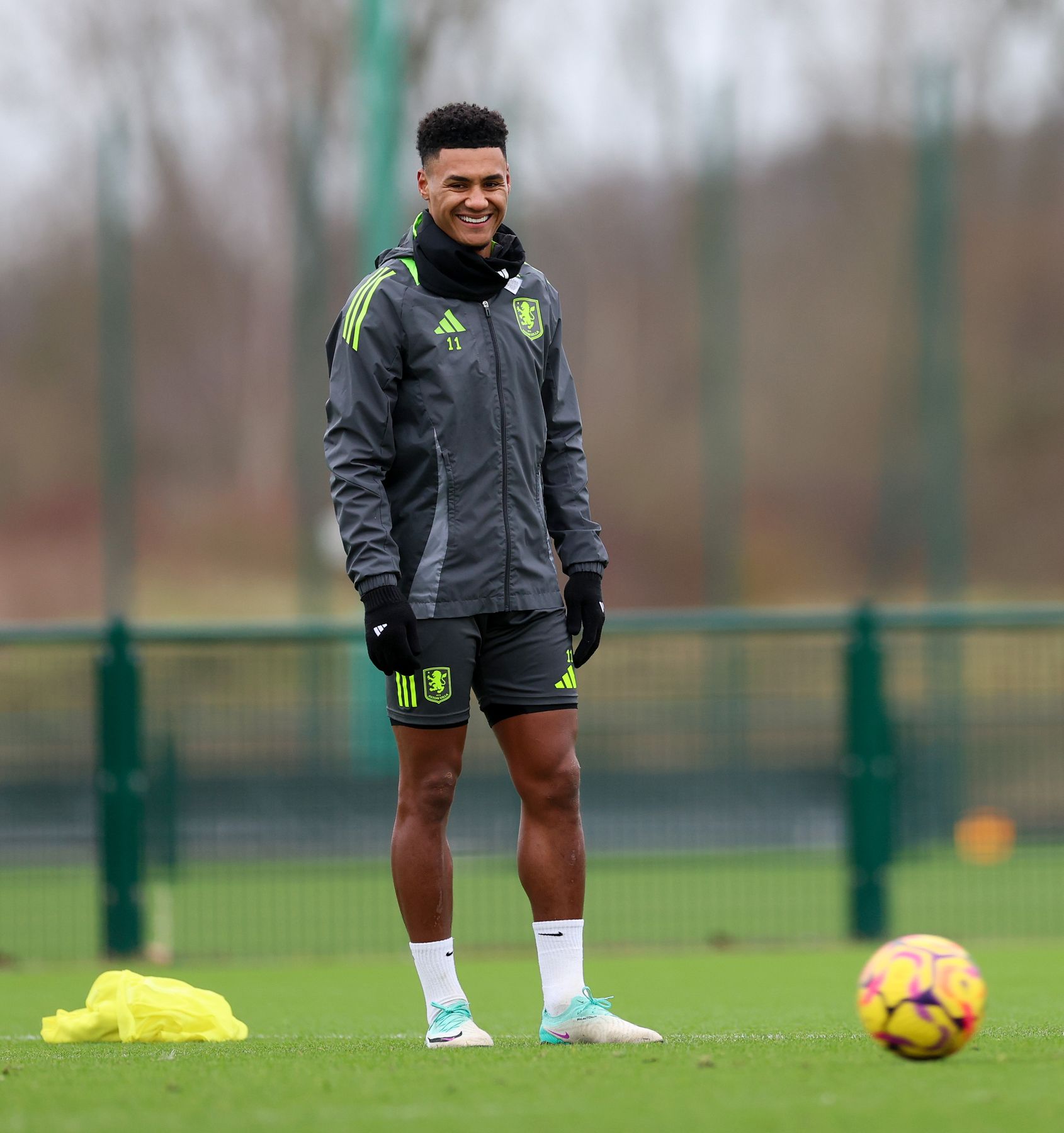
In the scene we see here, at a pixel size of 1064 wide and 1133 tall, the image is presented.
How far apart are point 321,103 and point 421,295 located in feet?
61.8

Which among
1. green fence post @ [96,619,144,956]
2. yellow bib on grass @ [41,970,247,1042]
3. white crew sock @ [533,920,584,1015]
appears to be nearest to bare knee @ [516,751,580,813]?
white crew sock @ [533,920,584,1015]

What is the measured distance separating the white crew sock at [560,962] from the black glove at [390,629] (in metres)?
0.80

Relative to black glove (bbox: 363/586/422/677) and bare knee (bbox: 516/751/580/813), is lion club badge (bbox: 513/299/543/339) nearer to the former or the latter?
black glove (bbox: 363/586/422/677)

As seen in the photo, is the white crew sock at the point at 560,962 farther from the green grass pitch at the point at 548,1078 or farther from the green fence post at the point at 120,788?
the green fence post at the point at 120,788

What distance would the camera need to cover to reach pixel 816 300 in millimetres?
25406

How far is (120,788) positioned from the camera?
8.61 metres

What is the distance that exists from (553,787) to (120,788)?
416cm

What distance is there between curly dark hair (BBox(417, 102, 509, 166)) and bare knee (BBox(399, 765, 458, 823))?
1627 millimetres

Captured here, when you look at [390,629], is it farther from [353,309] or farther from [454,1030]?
[454,1030]

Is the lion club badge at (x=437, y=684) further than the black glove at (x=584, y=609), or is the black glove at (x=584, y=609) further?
the black glove at (x=584, y=609)

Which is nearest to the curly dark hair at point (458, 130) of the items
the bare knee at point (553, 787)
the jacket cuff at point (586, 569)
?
the jacket cuff at point (586, 569)

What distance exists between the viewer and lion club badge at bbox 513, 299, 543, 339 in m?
5.04

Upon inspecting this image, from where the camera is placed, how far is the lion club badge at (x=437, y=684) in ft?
15.9

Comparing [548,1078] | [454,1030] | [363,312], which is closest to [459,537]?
[363,312]
